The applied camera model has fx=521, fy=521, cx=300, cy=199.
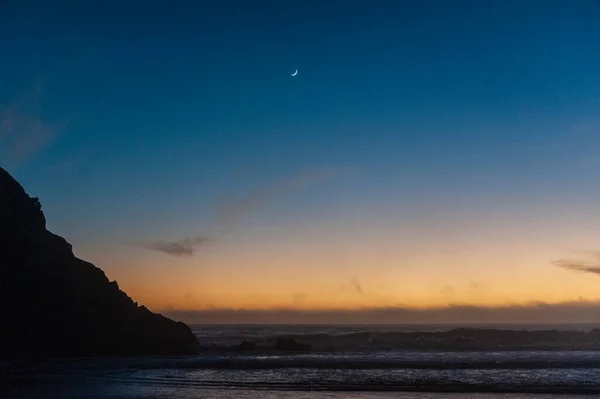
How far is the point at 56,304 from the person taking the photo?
4025 centimetres

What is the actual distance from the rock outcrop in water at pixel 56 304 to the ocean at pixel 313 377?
10.8ft

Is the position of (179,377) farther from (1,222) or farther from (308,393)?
(1,222)

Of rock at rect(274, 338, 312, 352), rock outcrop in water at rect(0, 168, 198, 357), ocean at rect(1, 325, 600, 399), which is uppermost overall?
rock outcrop in water at rect(0, 168, 198, 357)

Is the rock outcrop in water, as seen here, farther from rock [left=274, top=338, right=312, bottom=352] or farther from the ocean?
rock [left=274, top=338, right=312, bottom=352]

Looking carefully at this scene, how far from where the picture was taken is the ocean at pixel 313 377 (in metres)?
23.8

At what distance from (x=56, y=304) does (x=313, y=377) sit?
2241 centimetres

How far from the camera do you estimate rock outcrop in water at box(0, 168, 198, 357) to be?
38500 millimetres

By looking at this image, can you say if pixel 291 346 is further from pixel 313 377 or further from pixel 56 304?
pixel 313 377

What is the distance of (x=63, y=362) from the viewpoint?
36.1m

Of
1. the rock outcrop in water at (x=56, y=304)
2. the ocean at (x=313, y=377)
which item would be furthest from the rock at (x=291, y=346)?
the ocean at (x=313, y=377)

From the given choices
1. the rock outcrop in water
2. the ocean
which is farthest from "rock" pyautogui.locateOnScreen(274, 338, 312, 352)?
the ocean

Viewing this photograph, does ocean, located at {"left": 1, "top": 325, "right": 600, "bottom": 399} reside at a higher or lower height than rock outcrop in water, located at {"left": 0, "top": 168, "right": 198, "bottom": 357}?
lower

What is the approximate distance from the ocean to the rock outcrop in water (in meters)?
3.30

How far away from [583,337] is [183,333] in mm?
49498
